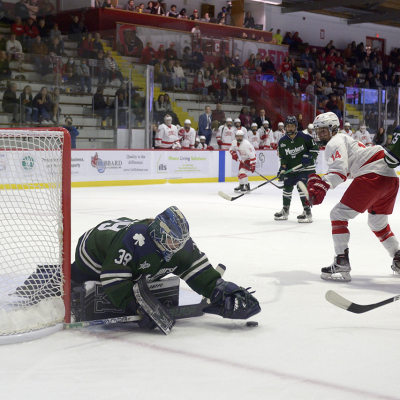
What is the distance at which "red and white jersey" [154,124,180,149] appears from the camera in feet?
45.0

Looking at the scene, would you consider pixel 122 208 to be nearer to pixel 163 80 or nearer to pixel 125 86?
pixel 125 86

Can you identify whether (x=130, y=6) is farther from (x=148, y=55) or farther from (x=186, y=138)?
(x=186, y=138)

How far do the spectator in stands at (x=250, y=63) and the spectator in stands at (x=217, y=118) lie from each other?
3415 mm

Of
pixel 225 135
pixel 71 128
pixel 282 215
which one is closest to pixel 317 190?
pixel 282 215

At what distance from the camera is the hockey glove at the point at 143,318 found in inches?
115

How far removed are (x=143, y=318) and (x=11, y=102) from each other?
31.3 ft

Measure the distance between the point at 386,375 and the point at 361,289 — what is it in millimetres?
1681

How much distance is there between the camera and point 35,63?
12023 mm

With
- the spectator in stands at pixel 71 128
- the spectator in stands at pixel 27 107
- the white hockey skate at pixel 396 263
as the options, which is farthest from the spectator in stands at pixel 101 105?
the white hockey skate at pixel 396 263

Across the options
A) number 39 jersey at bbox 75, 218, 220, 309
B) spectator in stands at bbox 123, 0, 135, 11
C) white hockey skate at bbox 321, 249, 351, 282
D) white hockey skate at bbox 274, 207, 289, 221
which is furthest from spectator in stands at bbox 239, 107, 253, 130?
number 39 jersey at bbox 75, 218, 220, 309

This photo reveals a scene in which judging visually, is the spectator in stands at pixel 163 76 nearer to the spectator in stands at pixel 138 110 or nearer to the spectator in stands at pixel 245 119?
the spectator in stands at pixel 138 110

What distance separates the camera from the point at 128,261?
2.89 meters

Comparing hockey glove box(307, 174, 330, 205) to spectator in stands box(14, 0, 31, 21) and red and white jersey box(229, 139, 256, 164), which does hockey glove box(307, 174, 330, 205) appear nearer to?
red and white jersey box(229, 139, 256, 164)

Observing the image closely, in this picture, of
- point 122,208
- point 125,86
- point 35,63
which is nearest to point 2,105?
point 35,63
